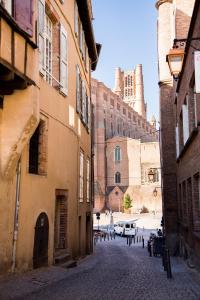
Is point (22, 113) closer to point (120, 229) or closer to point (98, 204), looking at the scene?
point (120, 229)

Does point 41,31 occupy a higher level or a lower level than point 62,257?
higher

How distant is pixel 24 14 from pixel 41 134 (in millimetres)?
3473

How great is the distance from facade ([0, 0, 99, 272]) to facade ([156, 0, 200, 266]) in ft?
11.7

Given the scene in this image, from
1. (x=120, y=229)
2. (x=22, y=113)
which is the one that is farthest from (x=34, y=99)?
(x=120, y=229)

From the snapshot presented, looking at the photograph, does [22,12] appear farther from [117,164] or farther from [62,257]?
[117,164]

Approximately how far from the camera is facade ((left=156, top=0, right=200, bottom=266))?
11.6 meters

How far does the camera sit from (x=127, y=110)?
81.2 meters

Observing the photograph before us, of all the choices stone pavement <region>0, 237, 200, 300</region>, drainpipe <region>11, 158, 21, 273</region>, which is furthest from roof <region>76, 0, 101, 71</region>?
stone pavement <region>0, 237, 200, 300</region>

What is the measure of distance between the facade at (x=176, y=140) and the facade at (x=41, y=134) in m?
3.56

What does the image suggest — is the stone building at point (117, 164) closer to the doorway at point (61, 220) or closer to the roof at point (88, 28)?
the roof at point (88, 28)

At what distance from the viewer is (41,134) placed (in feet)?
30.9

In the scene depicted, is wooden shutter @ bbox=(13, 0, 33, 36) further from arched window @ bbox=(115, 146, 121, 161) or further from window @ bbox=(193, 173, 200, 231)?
arched window @ bbox=(115, 146, 121, 161)

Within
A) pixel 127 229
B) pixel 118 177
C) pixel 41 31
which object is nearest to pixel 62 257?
pixel 41 31

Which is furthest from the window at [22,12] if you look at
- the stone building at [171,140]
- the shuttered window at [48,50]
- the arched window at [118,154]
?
the arched window at [118,154]
